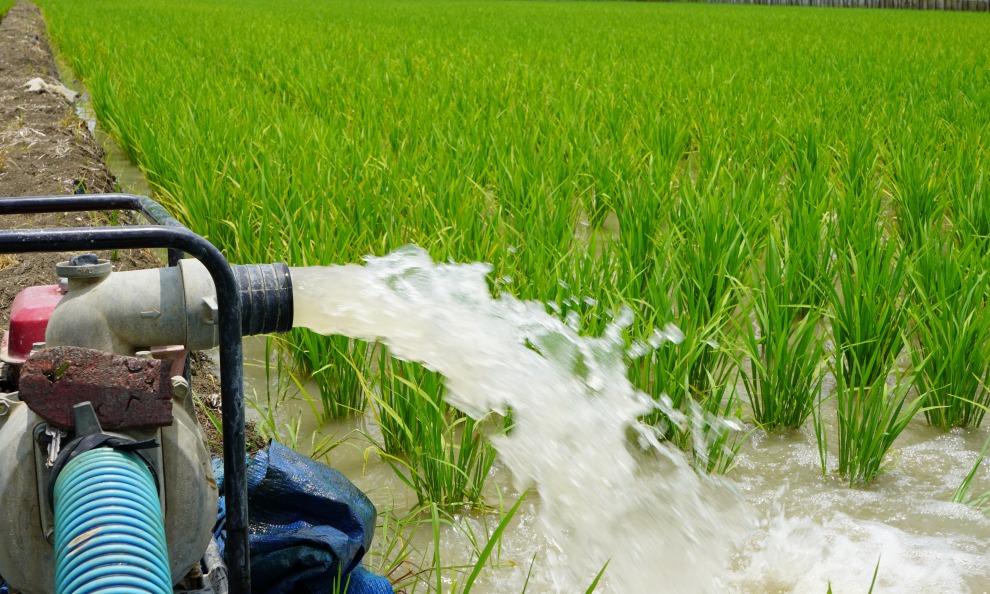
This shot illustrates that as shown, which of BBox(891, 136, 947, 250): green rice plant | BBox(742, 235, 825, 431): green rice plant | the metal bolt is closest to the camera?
the metal bolt

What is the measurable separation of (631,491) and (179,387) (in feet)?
3.16

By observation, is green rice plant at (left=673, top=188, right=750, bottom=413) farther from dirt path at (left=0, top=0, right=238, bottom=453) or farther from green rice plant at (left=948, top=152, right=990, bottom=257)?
dirt path at (left=0, top=0, right=238, bottom=453)

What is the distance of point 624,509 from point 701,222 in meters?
1.01

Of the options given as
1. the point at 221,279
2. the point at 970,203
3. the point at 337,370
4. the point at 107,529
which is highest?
the point at 221,279

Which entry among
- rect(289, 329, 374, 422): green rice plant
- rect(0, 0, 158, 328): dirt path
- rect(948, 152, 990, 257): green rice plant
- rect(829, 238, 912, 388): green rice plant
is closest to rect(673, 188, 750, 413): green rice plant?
rect(829, 238, 912, 388): green rice plant

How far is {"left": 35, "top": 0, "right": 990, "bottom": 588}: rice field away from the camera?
1800mm

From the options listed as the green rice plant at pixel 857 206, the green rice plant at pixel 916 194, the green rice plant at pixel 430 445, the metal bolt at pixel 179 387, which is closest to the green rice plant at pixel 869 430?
the green rice plant at pixel 857 206

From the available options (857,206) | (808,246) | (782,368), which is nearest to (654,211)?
(808,246)

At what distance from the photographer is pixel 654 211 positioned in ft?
8.37

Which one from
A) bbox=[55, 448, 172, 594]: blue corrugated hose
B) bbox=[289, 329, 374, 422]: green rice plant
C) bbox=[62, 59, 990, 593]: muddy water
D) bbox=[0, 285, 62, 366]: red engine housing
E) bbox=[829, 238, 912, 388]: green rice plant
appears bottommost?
bbox=[62, 59, 990, 593]: muddy water

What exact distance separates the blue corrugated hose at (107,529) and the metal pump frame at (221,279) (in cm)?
13

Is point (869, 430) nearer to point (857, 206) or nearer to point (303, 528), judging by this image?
point (303, 528)

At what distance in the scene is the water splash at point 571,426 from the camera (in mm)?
1490

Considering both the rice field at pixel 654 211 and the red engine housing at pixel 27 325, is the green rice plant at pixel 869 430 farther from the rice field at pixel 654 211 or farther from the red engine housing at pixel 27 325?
the red engine housing at pixel 27 325
